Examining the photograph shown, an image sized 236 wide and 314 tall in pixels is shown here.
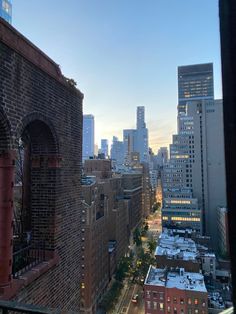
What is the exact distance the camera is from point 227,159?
3.86ft

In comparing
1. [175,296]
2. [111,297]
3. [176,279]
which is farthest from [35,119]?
[111,297]

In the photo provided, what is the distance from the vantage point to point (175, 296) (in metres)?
29.0

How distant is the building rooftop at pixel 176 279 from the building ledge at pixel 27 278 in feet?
86.3

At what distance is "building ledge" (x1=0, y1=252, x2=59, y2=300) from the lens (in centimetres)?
407

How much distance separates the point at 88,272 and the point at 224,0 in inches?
1277

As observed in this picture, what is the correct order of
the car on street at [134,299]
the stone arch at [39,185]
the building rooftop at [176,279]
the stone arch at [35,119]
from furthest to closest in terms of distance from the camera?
the car on street at [134,299], the building rooftop at [176,279], the stone arch at [39,185], the stone arch at [35,119]

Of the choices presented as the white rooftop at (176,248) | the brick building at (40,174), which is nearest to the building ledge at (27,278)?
the brick building at (40,174)

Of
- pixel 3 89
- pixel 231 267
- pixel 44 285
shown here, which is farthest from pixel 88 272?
pixel 231 267

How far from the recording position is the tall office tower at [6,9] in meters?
36.4

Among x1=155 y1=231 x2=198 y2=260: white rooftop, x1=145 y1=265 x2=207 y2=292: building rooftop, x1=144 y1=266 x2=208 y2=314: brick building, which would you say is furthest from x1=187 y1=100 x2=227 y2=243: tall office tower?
x1=144 y1=266 x2=208 y2=314: brick building

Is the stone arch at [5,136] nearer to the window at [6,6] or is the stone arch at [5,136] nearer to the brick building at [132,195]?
the window at [6,6]

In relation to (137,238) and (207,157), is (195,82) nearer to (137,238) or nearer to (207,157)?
(207,157)

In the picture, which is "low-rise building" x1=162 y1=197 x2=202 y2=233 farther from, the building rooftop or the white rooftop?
the building rooftop

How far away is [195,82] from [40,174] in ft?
557
